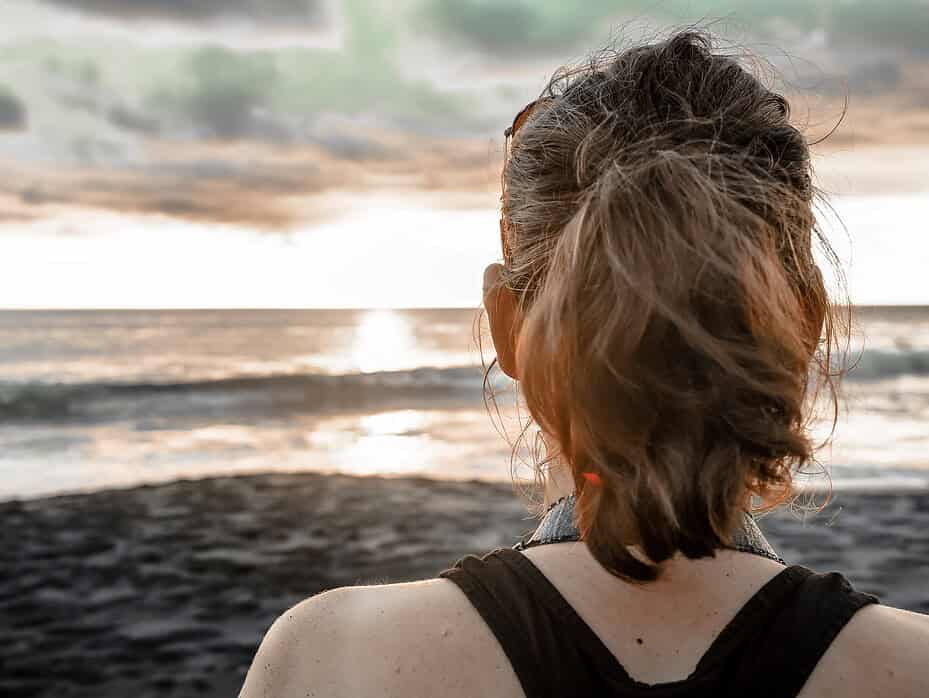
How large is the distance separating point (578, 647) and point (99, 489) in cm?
881

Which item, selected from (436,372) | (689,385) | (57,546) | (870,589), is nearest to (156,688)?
(57,546)

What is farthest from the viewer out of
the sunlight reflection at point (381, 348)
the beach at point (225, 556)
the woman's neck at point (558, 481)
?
the sunlight reflection at point (381, 348)

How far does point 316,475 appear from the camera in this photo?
30.6 ft

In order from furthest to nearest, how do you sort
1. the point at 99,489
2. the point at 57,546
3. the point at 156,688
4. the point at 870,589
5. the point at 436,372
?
the point at 436,372, the point at 99,489, the point at 57,546, the point at 870,589, the point at 156,688

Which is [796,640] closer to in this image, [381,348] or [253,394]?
[253,394]

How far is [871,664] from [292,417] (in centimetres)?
1517

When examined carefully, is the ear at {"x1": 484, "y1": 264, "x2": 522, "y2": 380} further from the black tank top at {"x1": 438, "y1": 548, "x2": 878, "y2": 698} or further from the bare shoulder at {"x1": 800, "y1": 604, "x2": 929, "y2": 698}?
the bare shoulder at {"x1": 800, "y1": 604, "x2": 929, "y2": 698}

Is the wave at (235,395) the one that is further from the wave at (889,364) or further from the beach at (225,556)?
the wave at (889,364)

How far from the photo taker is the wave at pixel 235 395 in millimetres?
16188

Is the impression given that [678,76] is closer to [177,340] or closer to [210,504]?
[210,504]

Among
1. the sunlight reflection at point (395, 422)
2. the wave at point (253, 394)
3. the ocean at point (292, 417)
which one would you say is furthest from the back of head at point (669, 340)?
the wave at point (253, 394)

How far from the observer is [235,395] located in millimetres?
18469

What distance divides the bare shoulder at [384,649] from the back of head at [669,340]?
0.61 feet

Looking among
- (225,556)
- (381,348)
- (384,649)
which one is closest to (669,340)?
(384,649)
